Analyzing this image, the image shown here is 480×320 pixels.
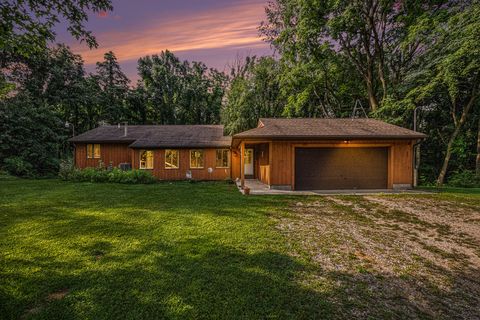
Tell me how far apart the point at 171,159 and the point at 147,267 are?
12.0m

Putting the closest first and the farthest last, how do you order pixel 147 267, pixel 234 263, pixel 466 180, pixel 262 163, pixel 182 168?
pixel 147 267 < pixel 234 263 < pixel 262 163 < pixel 466 180 < pixel 182 168

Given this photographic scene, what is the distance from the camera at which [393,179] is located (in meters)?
11.2

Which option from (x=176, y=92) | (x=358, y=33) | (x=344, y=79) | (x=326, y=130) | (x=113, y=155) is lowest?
(x=113, y=155)

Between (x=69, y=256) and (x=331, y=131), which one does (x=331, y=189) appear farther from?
(x=69, y=256)

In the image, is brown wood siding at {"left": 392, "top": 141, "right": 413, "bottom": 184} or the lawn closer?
the lawn

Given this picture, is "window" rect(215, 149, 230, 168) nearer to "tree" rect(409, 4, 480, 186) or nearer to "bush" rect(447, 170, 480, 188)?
"tree" rect(409, 4, 480, 186)

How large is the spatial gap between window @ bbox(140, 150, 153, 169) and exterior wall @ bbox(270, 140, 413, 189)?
8523 mm

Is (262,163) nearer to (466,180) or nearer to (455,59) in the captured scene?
(455,59)

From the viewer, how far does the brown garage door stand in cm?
1116

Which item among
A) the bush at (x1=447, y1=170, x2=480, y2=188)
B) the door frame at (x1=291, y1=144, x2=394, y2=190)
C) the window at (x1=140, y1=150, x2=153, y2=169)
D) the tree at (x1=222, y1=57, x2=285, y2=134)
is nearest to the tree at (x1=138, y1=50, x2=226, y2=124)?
the tree at (x1=222, y1=57, x2=285, y2=134)

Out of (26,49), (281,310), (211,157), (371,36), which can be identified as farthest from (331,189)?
(371,36)

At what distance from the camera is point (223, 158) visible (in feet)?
49.6

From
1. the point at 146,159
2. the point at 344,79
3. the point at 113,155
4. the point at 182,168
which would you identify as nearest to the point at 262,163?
the point at 182,168

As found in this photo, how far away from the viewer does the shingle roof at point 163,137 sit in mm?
14805
